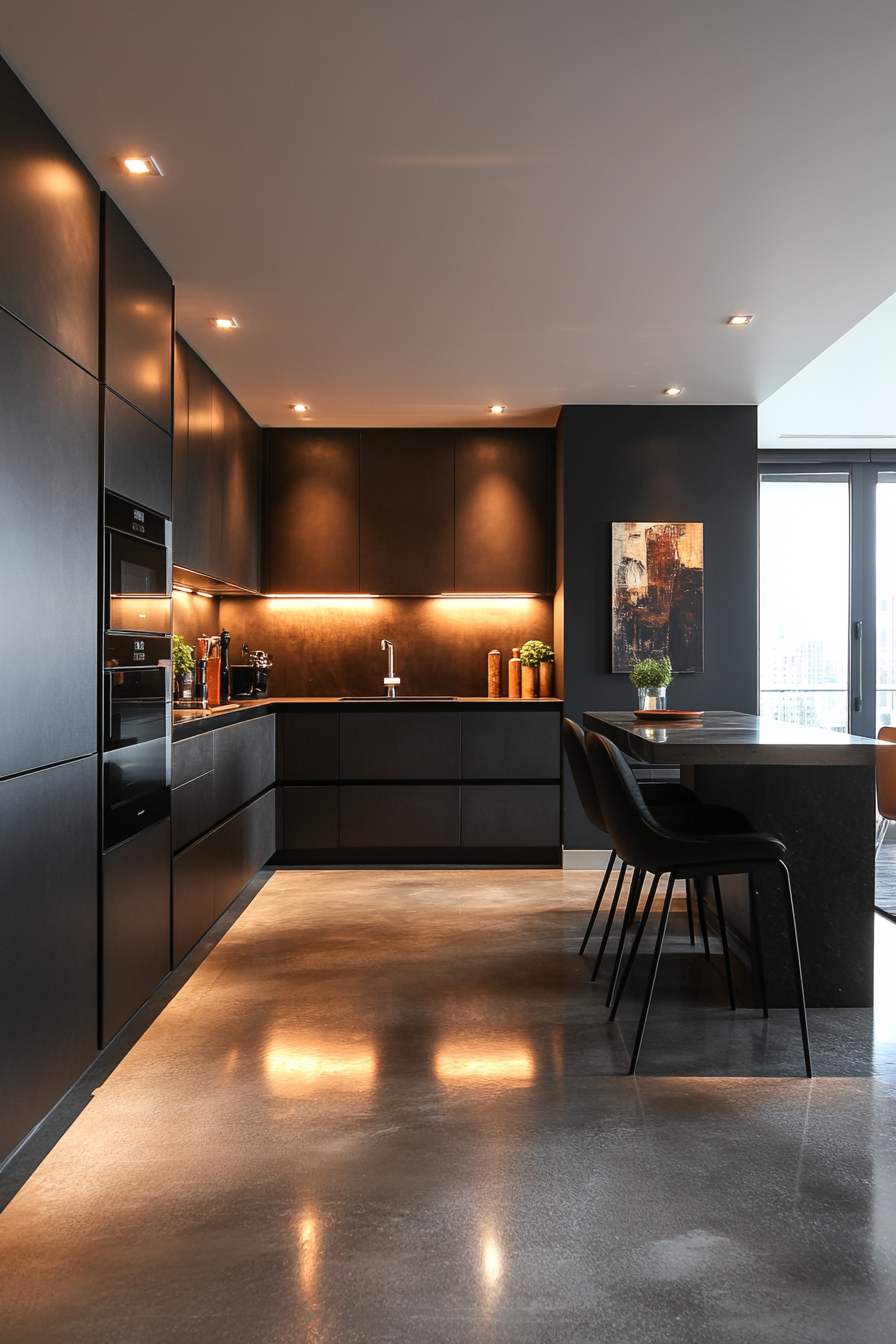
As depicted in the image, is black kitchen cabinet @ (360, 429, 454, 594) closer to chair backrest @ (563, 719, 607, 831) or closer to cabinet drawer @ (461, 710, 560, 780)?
A: cabinet drawer @ (461, 710, 560, 780)

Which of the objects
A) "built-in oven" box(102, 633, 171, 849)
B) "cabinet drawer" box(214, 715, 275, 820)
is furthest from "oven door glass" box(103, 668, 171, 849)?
"cabinet drawer" box(214, 715, 275, 820)

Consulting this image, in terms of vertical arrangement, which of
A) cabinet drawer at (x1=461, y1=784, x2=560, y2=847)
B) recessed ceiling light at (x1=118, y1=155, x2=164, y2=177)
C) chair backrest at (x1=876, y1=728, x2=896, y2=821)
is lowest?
cabinet drawer at (x1=461, y1=784, x2=560, y2=847)

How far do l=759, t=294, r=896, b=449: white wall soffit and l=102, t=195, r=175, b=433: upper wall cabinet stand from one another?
3.67 m

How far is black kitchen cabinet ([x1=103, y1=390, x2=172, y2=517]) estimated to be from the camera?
2871 mm

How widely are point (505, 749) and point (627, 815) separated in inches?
110

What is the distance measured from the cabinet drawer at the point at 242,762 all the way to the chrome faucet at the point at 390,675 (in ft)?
3.03

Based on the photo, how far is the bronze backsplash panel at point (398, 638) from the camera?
628cm

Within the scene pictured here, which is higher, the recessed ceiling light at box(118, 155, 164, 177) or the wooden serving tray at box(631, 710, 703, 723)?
the recessed ceiling light at box(118, 155, 164, 177)

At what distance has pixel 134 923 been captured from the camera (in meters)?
3.04

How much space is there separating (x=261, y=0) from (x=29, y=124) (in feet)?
2.33

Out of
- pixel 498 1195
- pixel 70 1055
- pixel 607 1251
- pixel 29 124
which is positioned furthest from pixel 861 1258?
pixel 29 124

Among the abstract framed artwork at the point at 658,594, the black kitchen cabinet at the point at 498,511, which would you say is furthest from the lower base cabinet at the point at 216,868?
the abstract framed artwork at the point at 658,594

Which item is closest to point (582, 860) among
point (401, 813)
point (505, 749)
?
point (505, 749)

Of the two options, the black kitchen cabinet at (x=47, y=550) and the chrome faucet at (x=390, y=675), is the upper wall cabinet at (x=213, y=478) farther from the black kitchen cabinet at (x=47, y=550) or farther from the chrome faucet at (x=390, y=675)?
the black kitchen cabinet at (x=47, y=550)
